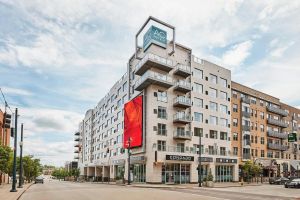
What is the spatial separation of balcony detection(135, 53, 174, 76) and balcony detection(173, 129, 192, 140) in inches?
416

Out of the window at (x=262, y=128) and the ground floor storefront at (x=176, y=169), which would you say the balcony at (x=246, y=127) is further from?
the ground floor storefront at (x=176, y=169)

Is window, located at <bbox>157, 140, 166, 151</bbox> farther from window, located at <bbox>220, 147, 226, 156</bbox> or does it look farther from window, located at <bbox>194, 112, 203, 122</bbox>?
window, located at <bbox>220, 147, 226, 156</bbox>

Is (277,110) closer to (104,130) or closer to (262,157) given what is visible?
(262,157)

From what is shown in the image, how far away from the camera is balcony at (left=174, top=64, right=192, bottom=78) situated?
185ft

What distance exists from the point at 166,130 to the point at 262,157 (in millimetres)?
31067

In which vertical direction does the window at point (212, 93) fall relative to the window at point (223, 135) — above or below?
above

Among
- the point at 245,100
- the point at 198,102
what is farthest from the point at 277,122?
the point at 198,102

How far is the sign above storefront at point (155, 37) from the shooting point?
54.7 meters

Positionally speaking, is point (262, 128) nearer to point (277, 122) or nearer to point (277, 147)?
point (277, 122)

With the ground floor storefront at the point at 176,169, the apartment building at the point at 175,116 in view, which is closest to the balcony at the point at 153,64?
the apartment building at the point at 175,116

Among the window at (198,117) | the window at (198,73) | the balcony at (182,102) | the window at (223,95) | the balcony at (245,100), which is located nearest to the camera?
the balcony at (182,102)

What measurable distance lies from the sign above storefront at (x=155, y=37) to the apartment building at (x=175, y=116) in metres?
0.18

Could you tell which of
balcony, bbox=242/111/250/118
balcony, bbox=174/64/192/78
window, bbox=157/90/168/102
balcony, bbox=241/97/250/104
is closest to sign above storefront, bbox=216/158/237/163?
balcony, bbox=242/111/250/118

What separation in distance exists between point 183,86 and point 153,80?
679cm
